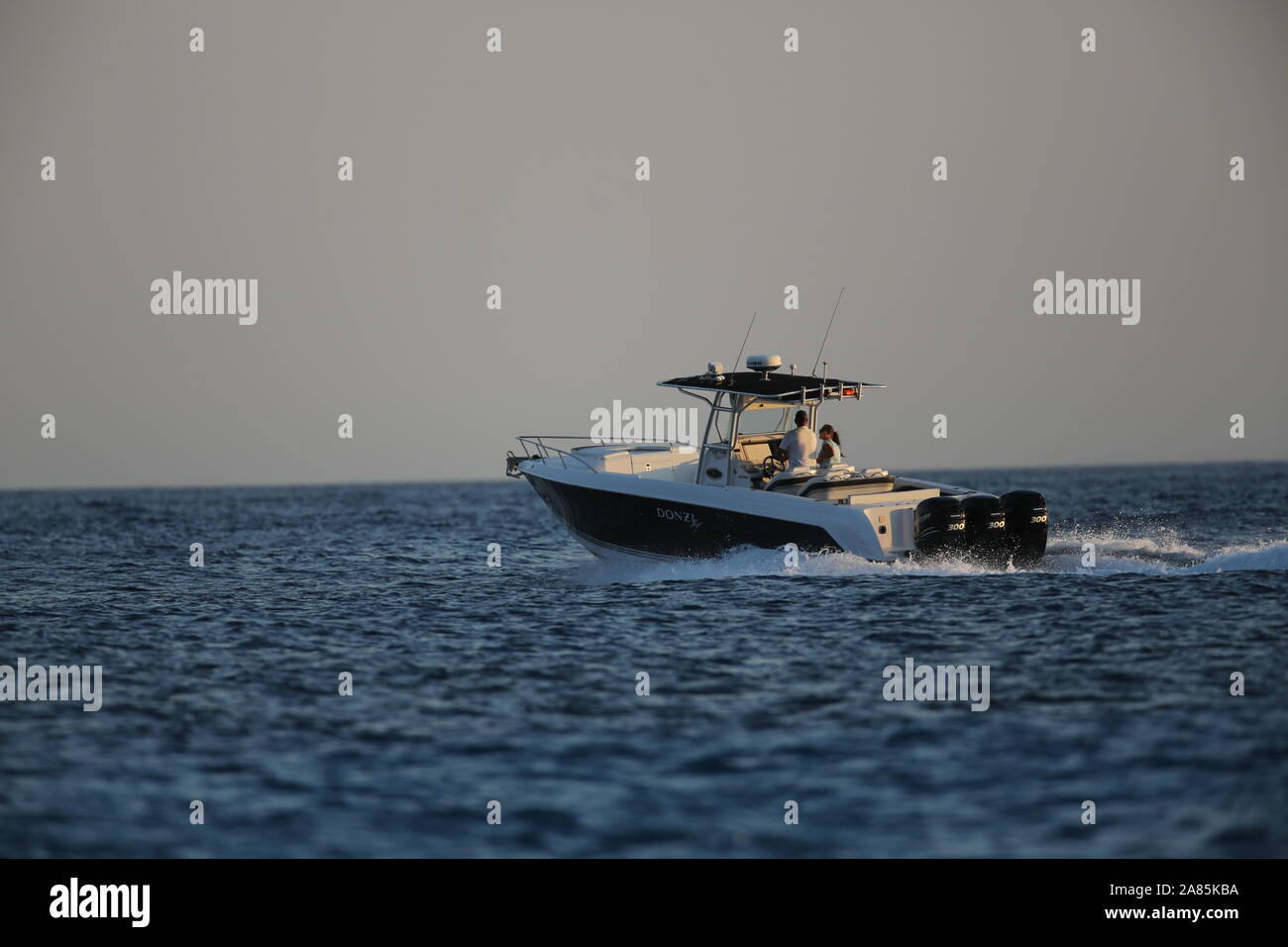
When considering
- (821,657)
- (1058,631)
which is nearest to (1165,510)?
(1058,631)

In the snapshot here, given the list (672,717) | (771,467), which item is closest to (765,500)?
(771,467)

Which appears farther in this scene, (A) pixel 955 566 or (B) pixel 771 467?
(B) pixel 771 467

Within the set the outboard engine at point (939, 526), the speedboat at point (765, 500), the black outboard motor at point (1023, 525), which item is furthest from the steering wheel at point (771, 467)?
the black outboard motor at point (1023, 525)

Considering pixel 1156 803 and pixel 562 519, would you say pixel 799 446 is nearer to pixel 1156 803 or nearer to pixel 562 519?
pixel 562 519

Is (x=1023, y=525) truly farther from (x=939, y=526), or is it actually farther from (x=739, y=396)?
(x=739, y=396)

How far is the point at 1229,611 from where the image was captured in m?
15.6

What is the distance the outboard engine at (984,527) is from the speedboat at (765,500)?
0.05 feet

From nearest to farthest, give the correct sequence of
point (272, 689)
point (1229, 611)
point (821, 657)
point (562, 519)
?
point (272, 689), point (821, 657), point (1229, 611), point (562, 519)

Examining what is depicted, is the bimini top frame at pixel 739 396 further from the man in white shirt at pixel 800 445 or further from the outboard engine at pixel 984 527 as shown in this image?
the outboard engine at pixel 984 527

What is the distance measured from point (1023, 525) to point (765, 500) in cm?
409

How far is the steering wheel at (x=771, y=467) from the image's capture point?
1953 centimetres

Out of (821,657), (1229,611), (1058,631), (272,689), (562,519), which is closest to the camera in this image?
(272,689)

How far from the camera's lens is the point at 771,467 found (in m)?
19.6
